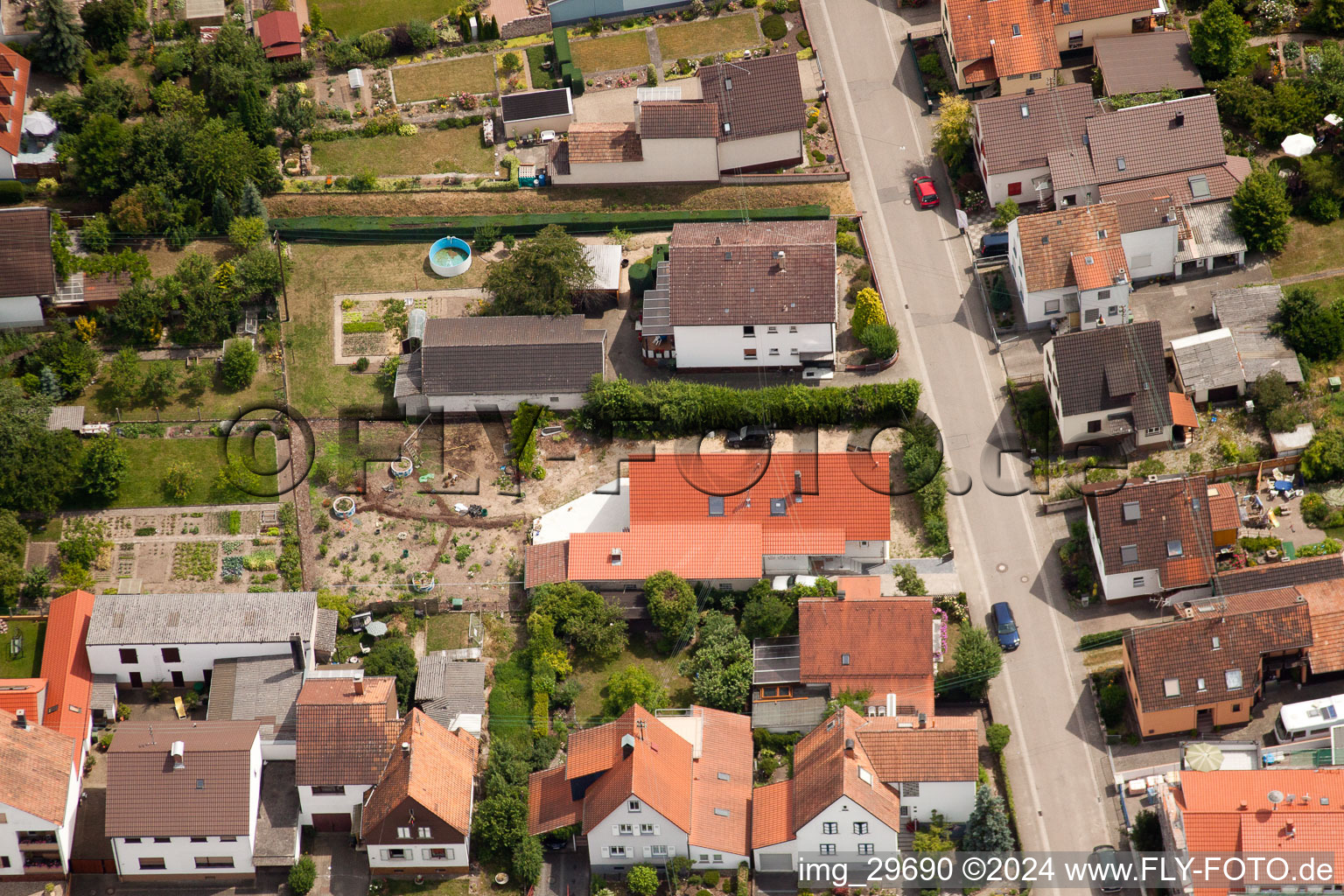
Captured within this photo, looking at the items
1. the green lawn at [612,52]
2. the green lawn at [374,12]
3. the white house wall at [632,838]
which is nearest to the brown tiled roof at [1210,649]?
the white house wall at [632,838]

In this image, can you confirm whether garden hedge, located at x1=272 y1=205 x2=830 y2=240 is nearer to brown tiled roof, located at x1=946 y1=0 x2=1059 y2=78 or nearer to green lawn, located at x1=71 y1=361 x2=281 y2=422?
green lawn, located at x1=71 y1=361 x2=281 y2=422

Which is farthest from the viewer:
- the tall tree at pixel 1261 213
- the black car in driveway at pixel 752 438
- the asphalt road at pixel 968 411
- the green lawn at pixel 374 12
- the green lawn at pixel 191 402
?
the green lawn at pixel 374 12

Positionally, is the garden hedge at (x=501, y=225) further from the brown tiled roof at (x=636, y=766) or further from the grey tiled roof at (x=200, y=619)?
the brown tiled roof at (x=636, y=766)

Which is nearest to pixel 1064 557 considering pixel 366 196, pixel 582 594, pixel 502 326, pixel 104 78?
pixel 582 594

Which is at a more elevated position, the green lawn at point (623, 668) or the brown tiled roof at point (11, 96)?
the brown tiled roof at point (11, 96)

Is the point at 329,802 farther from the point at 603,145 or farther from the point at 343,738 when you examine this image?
the point at 603,145

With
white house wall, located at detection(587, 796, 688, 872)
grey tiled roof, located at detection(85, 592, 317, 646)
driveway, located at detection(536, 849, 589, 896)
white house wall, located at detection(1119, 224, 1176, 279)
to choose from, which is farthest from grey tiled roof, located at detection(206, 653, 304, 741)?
white house wall, located at detection(1119, 224, 1176, 279)

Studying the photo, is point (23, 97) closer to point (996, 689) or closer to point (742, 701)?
point (742, 701)
